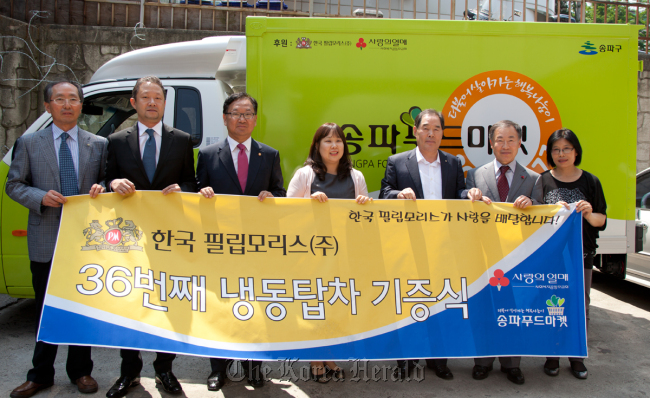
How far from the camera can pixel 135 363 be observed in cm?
295

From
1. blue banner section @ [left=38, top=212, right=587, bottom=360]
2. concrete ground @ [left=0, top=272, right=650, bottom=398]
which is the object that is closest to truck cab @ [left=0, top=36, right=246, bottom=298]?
concrete ground @ [left=0, top=272, right=650, bottom=398]

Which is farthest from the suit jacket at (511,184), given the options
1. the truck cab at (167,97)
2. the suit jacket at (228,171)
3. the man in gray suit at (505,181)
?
the truck cab at (167,97)

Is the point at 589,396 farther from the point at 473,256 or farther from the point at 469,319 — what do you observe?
the point at 473,256

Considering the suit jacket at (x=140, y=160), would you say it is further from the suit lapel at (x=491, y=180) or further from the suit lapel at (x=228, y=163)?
the suit lapel at (x=491, y=180)

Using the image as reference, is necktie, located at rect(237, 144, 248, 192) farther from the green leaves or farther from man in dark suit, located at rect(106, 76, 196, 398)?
the green leaves

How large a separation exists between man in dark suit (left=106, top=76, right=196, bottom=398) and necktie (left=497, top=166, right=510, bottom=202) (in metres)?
2.33

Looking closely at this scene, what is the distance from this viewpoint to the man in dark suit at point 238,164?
3115 millimetres

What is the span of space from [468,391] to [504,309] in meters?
0.69

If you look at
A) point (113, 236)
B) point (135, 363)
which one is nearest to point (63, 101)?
point (113, 236)

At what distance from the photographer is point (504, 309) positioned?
2.95m

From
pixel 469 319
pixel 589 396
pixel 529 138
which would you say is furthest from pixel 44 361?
pixel 529 138

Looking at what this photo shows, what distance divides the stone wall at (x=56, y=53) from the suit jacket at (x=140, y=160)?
5.27m

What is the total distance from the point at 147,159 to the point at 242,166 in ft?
2.17

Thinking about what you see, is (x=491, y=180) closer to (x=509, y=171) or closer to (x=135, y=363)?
(x=509, y=171)
